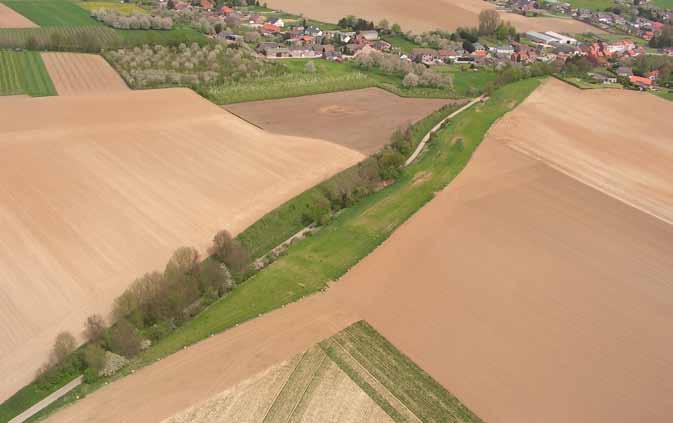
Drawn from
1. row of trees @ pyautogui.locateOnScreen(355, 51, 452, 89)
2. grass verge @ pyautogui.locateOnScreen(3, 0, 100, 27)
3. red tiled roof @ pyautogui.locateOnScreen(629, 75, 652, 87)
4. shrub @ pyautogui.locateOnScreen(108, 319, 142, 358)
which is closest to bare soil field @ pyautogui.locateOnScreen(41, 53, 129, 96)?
grass verge @ pyautogui.locateOnScreen(3, 0, 100, 27)

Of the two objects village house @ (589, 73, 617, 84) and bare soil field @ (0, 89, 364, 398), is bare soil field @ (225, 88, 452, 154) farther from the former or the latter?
village house @ (589, 73, 617, 84)

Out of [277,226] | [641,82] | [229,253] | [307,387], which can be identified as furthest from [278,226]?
[641,82]

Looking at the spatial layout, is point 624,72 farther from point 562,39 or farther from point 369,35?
point 369,35

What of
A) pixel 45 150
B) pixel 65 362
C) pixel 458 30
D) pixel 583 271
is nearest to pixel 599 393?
pixel 583 271

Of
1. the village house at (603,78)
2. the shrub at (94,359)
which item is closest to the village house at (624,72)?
the village house at (603,78)

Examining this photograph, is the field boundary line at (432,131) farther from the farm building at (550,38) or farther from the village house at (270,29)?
the village house at (270,29)

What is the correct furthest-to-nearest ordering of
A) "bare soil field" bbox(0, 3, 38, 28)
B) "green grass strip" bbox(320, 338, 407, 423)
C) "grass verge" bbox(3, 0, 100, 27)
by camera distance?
"grass verge" bbox(3, 0, 100, 27)
"bare soil field" bbox(0, 3, 38, 28)
"green grass strip" bbox(320, 338, 407, 423)

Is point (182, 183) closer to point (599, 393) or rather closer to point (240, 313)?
point (240, 313)
